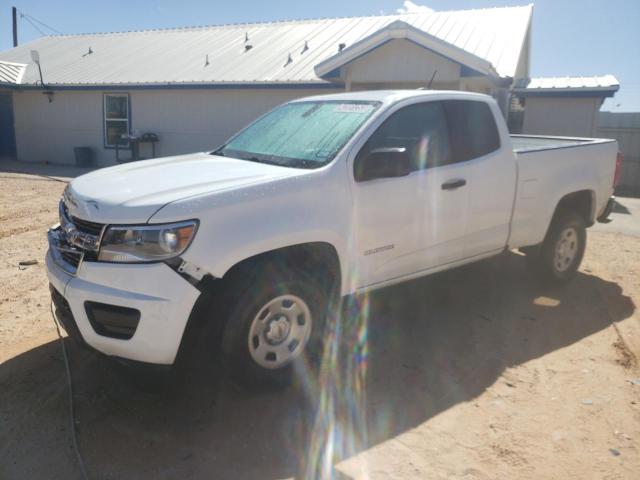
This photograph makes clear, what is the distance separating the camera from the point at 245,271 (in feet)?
10.5

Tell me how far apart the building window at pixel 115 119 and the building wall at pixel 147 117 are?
0.74 feet

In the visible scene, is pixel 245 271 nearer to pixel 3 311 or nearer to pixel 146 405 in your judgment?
pixel 146 405

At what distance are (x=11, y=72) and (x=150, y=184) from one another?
63.9 feet

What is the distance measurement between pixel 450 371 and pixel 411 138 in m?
1.81

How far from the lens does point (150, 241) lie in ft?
9.82

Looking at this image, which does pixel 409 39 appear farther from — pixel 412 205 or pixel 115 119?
pixel 115 119

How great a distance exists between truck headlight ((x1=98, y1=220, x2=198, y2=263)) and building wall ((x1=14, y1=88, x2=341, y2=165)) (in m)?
12.0

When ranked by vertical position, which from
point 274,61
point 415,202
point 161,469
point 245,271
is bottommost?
point 161,469

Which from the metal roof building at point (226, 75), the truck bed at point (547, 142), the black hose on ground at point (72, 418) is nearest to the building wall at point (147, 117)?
the metal roof building at point (226, 75)

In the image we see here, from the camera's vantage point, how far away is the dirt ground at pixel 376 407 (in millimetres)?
2996

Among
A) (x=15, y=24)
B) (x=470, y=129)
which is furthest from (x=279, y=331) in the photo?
(x=15, y=24)

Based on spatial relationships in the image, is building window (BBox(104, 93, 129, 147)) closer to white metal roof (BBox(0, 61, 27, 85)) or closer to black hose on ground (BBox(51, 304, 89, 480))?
white metal roof (BBox(0, 61, 27, 85))

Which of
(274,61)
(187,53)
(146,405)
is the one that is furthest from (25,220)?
(187,53)

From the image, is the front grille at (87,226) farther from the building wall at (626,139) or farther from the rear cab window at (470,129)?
the building wall at (626,139)
